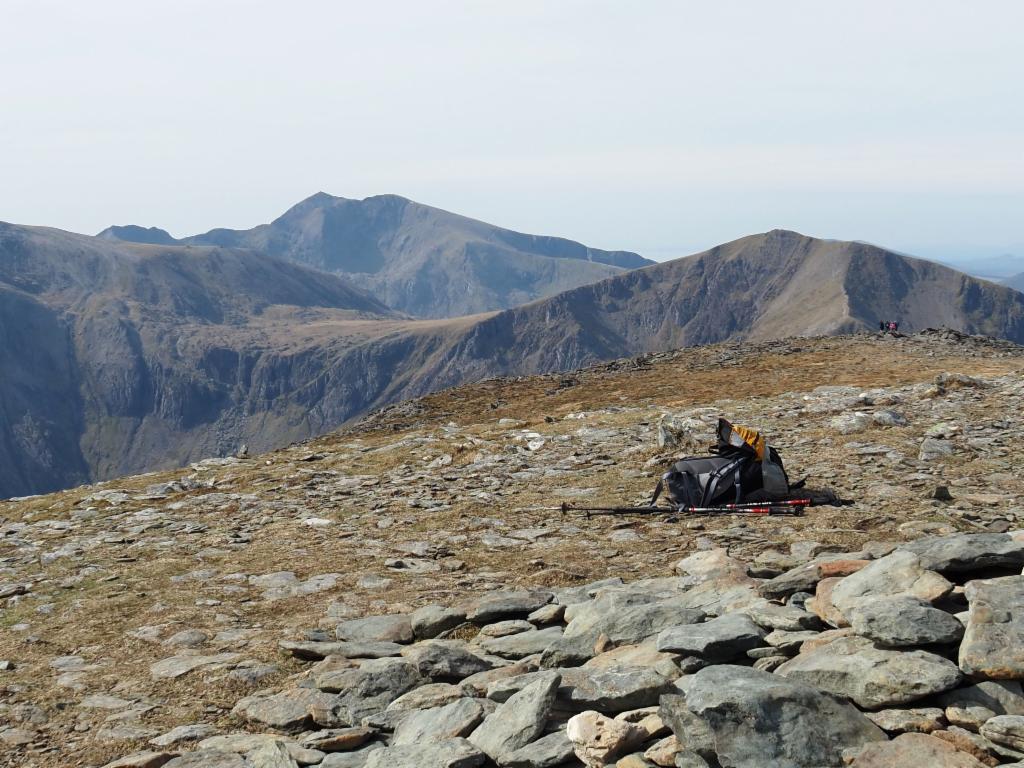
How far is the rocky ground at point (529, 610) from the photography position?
6.48 m

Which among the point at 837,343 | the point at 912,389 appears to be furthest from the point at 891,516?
the point at 837,343

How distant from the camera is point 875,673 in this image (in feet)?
21.5

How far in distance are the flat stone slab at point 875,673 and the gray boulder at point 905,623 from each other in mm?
106

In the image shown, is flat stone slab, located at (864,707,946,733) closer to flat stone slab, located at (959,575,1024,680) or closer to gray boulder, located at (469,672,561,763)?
flat stone slab, located at (959,575,1024,680)

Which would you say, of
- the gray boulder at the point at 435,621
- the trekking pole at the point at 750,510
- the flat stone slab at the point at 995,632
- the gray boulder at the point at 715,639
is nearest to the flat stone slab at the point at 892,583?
the flat stone slab at the point at 995,632

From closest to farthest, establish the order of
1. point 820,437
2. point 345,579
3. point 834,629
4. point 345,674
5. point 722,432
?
point 834,629, point 345,674, point 345,579, point 722,432, point 820,437

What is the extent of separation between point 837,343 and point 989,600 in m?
37.9

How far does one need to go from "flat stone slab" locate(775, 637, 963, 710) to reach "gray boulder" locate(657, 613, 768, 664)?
0.46 metres

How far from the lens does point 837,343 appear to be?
42.8m

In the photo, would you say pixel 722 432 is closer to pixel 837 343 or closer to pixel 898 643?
pixel 898 643

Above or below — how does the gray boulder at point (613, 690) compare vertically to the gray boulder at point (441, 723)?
above

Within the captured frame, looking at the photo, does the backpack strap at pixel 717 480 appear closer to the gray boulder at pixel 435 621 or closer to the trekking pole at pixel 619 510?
the trekking pole at pixel 619 510

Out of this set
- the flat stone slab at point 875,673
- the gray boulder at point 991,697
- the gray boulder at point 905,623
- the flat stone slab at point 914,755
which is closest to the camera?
the flat stone slab at point 914,755

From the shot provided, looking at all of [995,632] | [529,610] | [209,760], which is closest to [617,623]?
[529,610]
